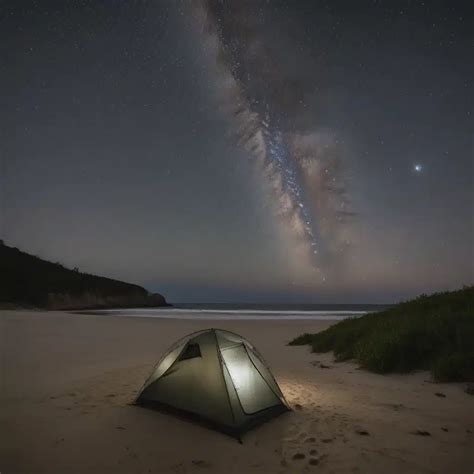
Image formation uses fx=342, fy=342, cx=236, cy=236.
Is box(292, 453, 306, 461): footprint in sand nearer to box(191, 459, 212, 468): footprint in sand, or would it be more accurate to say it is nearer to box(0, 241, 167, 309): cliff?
box(191, 459, 212, 468): footprint in sand

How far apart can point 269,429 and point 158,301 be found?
73.2m

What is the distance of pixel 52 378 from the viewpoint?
8812mm

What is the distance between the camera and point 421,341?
31.1 feet

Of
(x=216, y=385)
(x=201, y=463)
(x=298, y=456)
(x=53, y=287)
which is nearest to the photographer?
(x=201, y=463)

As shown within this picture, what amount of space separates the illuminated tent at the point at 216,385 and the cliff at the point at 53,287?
39.4 meters

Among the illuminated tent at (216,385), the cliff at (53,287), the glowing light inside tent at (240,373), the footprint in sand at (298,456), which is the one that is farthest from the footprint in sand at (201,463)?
the cliff at (53,287)

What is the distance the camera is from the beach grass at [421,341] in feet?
27.4

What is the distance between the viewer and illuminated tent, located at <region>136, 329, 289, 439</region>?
17.9 ft

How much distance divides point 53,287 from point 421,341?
49.0m

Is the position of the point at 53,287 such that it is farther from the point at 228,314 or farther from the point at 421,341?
the point at 421,341

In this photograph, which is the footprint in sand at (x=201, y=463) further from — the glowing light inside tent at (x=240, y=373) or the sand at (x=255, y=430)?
the glowing light inside tent at (x=240, y=373)

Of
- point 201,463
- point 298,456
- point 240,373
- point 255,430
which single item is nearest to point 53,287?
point 240,373

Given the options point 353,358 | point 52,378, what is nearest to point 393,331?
Result: point 353,358

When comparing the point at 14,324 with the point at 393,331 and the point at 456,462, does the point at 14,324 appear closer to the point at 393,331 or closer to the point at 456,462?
the point at 393,331
